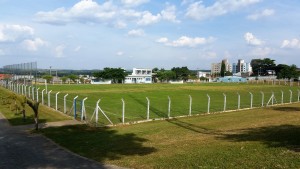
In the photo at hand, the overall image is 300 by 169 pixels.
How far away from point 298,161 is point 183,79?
155 metres

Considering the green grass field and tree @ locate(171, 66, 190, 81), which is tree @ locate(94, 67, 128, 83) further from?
the green grass field

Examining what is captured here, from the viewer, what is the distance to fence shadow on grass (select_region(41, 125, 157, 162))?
37.6ft

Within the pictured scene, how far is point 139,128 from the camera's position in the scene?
1692 centimetres

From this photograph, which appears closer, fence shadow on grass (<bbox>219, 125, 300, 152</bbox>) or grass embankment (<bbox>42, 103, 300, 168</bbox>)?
grass embankment (<bbox>42, 103, 300, 168</bbox>)

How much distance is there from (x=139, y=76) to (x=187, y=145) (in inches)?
5098

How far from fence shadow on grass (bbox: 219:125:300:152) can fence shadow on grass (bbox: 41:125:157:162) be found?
11.4ft

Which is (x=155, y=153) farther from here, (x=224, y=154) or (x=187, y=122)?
(x=187, y=122)

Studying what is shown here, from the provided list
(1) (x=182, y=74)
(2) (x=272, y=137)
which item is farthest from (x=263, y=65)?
(2) (x=272, y=137)

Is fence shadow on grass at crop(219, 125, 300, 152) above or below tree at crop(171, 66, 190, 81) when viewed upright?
below

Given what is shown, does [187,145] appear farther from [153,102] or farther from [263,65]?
[263,65]

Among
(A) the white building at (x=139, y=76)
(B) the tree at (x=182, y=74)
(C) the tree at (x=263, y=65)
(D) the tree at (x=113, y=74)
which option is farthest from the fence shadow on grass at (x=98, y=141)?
(C) the tree at (x=263, y=65)

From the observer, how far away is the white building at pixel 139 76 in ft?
454

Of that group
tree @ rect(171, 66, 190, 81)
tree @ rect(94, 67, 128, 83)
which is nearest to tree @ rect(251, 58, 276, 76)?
tree @ rect(171, 66, 190, 81)

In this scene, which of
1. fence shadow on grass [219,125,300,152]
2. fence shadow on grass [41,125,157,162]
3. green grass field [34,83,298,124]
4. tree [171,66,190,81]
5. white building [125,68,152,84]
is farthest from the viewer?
tree [171,66,190,81]
